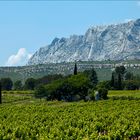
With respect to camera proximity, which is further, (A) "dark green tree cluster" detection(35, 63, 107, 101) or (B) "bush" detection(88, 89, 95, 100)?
(A) "dark green tree cluster" detection(35, 63, 107, 101)

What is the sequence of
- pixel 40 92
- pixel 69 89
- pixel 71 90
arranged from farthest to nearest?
pixel 40 92 → pixel 69 89 → pixel 71 90

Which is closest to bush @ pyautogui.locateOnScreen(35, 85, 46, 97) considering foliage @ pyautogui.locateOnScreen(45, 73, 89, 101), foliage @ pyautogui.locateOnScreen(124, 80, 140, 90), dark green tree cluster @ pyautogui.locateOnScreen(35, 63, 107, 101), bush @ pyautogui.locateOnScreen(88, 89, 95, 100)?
dark green tree cluster @ pyautogui.locateOnScreen(35, 63, 107, 101)

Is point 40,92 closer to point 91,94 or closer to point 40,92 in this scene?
point 40,92

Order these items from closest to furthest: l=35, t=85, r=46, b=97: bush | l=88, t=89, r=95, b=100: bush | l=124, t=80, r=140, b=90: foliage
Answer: l=88, t=89, r=95, b=100: bush, l=35, t=85, r=46, b=97: bush, l=124, t=80, r=140, b=90: foliage

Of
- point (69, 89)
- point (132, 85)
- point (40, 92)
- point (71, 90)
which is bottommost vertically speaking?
point (40, 92)

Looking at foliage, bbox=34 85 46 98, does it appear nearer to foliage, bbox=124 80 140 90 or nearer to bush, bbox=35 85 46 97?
bush, bbox=35 85 46 97

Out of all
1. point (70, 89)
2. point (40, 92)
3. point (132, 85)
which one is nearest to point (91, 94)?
point (70, 89)

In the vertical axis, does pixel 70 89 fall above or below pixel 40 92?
above

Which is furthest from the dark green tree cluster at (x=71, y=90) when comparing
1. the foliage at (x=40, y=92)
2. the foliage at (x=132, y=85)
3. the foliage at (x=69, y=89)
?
the foliage at (x=132, y=85)

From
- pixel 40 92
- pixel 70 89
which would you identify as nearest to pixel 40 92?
pixel 40 92

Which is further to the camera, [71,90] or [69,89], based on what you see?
[69,89]

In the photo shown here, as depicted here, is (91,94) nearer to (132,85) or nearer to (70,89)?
(70,89)

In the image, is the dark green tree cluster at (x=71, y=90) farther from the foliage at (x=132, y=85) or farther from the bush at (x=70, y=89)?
the foliage at (x=132, y=85)

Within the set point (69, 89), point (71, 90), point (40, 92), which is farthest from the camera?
point (40, 92)
